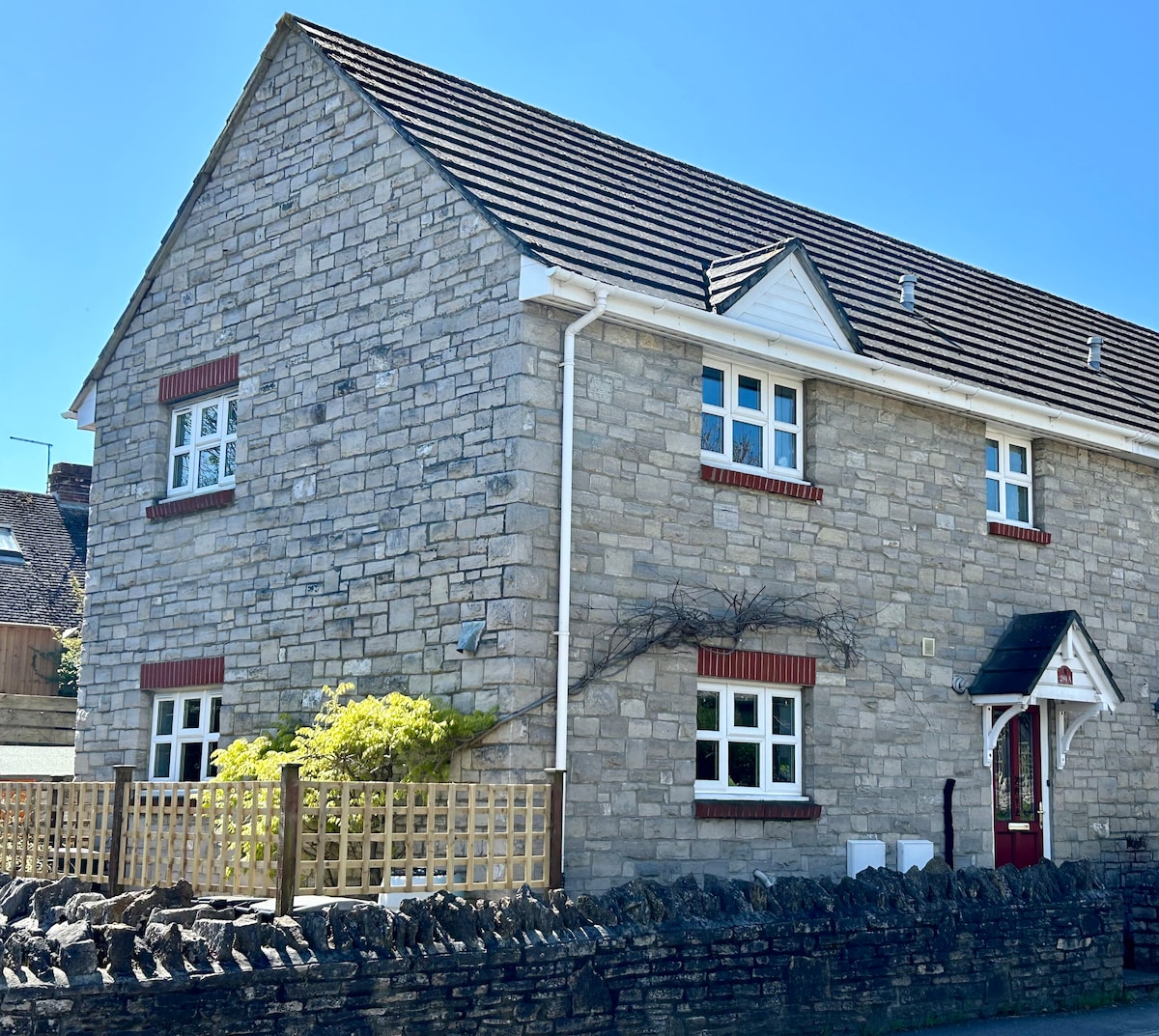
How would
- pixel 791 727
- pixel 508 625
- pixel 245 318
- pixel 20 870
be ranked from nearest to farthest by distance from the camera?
1. pixel 508 625
2. pixel 20 870
3. pixel 791 727
4. pixel 245 318

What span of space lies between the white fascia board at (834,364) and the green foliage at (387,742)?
3.43 m

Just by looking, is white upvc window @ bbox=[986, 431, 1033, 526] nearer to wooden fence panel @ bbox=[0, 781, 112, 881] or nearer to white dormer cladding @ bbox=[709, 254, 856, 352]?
white dormer cladding @ bbox=[709, 254, 856, 352]

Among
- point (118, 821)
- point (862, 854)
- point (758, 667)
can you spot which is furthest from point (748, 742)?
point (118, 821)

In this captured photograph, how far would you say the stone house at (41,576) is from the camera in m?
29.8

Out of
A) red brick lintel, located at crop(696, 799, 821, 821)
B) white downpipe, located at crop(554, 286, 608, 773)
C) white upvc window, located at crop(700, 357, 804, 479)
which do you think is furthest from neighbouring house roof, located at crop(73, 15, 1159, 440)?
red brick lintel, located at crop(696, 799, 821, 821)

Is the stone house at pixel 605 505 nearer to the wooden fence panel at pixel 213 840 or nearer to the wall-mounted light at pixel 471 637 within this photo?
the wall-mounted light at pixel 471 637

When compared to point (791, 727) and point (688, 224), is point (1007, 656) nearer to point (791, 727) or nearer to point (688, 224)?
point (791, 727)

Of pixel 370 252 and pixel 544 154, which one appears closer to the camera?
pixel 370 252

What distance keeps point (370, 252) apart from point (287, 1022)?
7718mm

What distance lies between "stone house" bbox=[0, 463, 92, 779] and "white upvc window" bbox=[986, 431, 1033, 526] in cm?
1643

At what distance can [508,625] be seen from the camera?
1195 cm

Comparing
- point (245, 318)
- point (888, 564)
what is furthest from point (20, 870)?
point (888, 564)

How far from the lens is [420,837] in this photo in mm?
10312

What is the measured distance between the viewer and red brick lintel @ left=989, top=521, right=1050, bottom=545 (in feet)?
52.0
